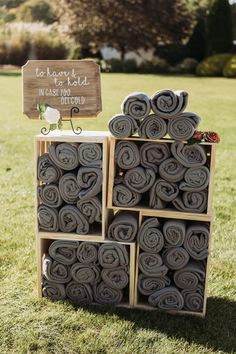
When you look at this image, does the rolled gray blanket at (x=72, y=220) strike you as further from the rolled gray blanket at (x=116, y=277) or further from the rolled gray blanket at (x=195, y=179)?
the rolled gray blanket at (x=195, y=179)

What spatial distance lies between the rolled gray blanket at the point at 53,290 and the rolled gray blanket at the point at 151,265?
528 millimetres

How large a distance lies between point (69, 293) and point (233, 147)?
4.95 m

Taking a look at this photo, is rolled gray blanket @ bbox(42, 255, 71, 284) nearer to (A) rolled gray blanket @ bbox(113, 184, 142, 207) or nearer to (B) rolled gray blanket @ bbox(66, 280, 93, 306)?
(B) rolled gray blanket @ bbox(66, 280, 93, 306)

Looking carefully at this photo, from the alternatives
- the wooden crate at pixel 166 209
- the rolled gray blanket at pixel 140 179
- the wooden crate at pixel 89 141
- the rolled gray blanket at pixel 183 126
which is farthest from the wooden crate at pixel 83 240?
the rolled gray blanket at pixel 183 126

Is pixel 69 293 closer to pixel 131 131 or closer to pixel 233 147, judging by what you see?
pixel 131 131

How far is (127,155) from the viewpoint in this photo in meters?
3.16

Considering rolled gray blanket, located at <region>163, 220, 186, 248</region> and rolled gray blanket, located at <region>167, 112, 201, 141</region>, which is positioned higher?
rolled gray blanket, located at <region>167, 112, 201, 141</region>

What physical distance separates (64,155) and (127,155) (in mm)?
377

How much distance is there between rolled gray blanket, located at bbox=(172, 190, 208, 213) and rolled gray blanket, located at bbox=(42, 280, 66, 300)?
0.91 m

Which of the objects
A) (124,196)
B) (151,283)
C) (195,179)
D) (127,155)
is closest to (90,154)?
(127,155)

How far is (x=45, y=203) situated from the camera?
3277 mm

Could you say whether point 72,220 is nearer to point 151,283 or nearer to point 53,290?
point 53,290

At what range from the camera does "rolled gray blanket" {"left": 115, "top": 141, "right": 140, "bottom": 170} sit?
3.14 m

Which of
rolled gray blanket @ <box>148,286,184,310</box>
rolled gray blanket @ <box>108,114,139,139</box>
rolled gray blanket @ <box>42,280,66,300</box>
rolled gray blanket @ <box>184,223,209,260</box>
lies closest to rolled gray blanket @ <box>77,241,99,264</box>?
rolled gray blanket @ <box>42,280,66,300</box>
